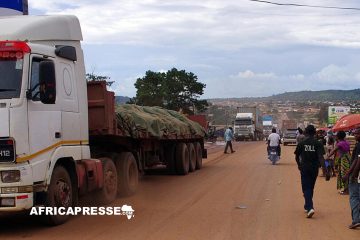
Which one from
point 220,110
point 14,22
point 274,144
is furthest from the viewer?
point 220,110

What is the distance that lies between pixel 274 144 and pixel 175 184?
9437mm

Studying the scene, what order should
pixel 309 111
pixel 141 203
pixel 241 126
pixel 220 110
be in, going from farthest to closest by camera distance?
pixel 309 111 < pixel 220 110 < pixel 241 126 < pixel 141 203

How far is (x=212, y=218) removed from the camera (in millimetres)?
9656

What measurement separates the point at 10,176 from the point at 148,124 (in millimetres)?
6353

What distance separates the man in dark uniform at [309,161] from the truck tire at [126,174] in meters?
4.18

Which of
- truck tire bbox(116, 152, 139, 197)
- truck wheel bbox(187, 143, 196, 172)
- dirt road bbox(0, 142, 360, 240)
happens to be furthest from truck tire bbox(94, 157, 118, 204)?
truck wheel bbox(187, 143, 196, 172)

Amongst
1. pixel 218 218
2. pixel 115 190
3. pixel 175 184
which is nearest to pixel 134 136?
pixel 115 190

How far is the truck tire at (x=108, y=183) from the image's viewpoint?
1086 cm

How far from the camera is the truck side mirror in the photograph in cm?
804

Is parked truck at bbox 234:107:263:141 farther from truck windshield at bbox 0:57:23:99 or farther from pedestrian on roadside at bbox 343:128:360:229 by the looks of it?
truck windshield at bbox 0:57:23:99

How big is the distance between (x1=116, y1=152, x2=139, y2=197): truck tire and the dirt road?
0.30 metres

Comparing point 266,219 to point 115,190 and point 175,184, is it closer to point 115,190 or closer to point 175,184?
point 115,190

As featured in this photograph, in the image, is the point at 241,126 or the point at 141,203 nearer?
the point at 141,203

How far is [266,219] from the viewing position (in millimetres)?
9625
